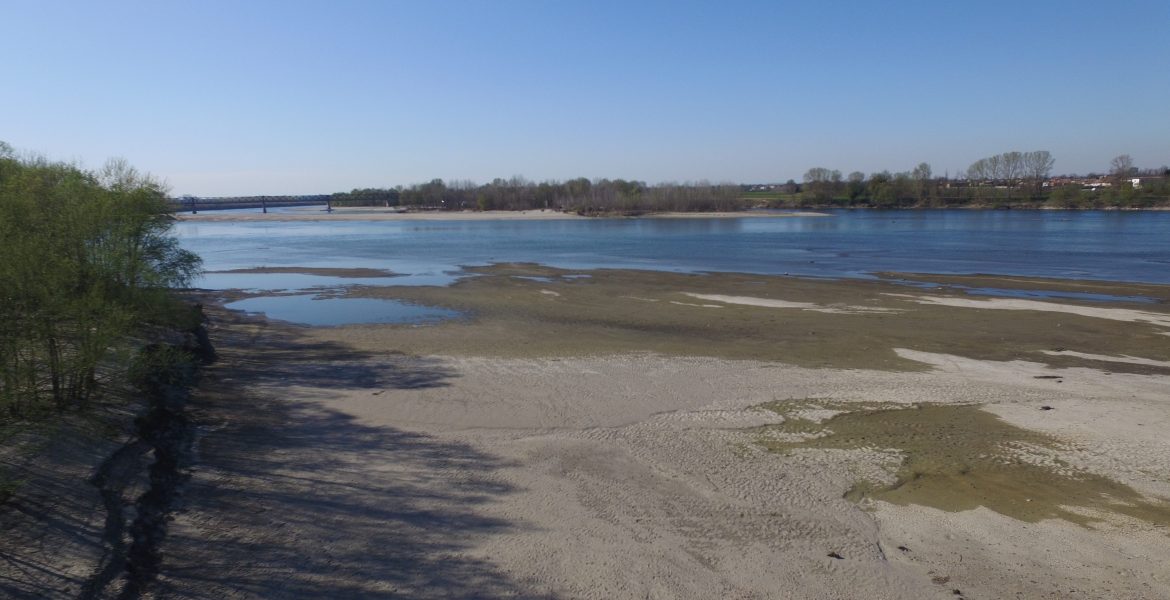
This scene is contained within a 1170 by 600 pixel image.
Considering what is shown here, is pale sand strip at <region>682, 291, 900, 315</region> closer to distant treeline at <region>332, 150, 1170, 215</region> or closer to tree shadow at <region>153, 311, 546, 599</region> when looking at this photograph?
tree shadow at <region>153, 311, 546, 599</region>

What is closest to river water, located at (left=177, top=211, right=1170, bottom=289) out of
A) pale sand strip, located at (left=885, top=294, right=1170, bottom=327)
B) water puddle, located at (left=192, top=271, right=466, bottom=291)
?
water puddle, located at (left=192, top=271, right=466, bottom=291)

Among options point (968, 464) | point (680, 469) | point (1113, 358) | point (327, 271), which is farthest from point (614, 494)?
point (327, 271)

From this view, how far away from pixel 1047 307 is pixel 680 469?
2012 cm

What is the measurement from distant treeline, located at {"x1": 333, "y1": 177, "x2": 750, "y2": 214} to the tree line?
116173 mm

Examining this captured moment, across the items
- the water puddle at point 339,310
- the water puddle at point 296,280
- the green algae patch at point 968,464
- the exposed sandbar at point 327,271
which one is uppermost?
the exposed sandbar at point 327,271

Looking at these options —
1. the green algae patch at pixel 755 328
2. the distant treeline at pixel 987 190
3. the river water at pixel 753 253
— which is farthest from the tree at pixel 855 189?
the green algae patch at pixel 755 328

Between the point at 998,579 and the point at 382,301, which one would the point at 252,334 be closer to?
the point at 382,301

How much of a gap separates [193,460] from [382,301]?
55.3ft

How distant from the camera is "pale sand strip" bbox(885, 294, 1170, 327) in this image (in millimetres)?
21703

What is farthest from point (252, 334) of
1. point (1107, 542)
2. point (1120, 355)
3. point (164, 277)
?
point (1120, 355)

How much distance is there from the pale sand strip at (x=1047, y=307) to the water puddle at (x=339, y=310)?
16.6 metres

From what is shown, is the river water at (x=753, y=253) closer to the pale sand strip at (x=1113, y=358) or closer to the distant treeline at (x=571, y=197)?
the pale sand strip at (x=1113, y=358)

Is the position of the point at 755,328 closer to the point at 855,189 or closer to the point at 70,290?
the point at 70,290

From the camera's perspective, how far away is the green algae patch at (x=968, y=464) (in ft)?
27.6
